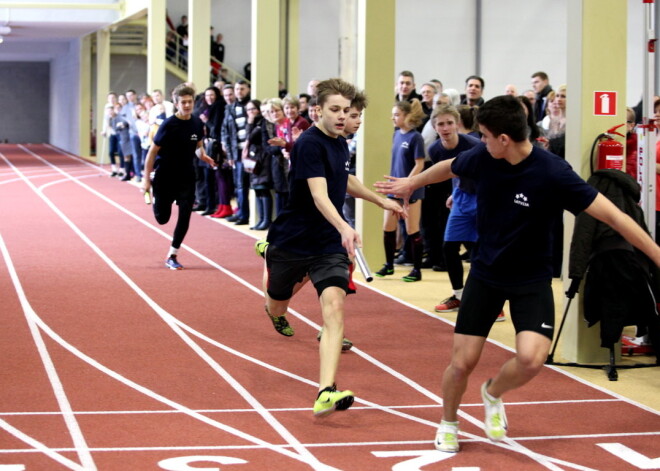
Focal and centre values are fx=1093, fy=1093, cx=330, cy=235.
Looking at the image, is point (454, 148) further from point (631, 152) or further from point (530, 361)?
point (530, 361)

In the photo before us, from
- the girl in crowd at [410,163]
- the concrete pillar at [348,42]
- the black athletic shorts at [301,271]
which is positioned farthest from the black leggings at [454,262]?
the concrete pillar at [348,42]

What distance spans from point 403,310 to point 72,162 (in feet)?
83.1

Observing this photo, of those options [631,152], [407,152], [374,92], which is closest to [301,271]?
[631,152]

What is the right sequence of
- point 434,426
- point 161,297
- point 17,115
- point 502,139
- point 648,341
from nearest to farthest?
1. point 502,139
2. point 434,426
3. point 648,341
4. point 161,297
5. point 17,115

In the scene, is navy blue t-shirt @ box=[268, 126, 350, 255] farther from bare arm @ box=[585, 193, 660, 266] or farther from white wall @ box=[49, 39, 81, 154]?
white wall @ box=[49, 39, 81, 154]

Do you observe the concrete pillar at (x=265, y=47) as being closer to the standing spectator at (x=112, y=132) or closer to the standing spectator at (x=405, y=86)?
the standing spectator at (x=405, y=86)

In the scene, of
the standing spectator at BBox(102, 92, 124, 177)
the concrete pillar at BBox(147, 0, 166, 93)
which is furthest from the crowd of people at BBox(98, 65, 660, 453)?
the standing spectator at BBox(102, 92, 124, 177)

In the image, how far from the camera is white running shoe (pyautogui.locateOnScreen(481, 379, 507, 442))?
5344 mm

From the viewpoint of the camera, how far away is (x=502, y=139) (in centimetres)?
520

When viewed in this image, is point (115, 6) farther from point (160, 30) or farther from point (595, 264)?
point (595, 264)

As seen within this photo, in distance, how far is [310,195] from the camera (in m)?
6.65

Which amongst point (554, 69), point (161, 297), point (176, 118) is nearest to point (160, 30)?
point (554, 69)

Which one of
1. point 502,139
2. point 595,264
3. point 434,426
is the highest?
point 502,139

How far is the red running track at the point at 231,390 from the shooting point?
5488mm
